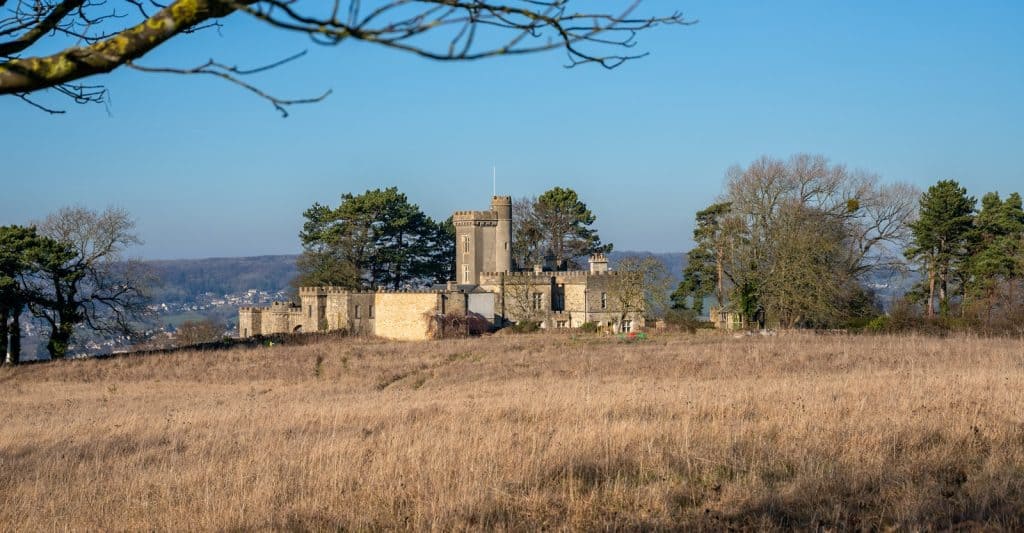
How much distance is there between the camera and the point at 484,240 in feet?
208

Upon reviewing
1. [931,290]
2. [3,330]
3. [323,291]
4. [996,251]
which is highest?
[996,251]

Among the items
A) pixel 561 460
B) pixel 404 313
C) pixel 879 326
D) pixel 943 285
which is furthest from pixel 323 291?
pixel 561 460

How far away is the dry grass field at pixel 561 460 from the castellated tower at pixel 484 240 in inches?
1662

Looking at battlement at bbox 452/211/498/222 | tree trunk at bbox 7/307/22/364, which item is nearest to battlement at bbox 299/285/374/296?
battlement at bbox 452/211/498/222

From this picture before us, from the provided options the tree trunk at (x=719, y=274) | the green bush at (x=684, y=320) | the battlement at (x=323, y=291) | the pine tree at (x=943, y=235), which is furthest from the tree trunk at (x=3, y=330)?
the pine tree at (x=943, y=235)

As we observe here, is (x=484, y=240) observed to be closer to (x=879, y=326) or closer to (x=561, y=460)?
(x=879, y=326)

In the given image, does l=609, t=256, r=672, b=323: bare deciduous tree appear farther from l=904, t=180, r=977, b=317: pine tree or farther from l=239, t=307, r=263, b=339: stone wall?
l=239, t=307, r=263, b=339: stone wall

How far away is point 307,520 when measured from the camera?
7.49m

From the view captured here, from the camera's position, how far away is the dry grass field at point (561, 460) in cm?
741

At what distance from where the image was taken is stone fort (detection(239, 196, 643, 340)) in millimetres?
52656

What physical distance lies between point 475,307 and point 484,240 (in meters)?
9.82

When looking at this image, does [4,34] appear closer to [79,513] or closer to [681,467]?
[79,513]

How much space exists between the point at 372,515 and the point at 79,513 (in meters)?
2.74

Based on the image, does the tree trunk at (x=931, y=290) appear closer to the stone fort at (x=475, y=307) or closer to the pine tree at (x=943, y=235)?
the pine tree at (x=943, y=235)
